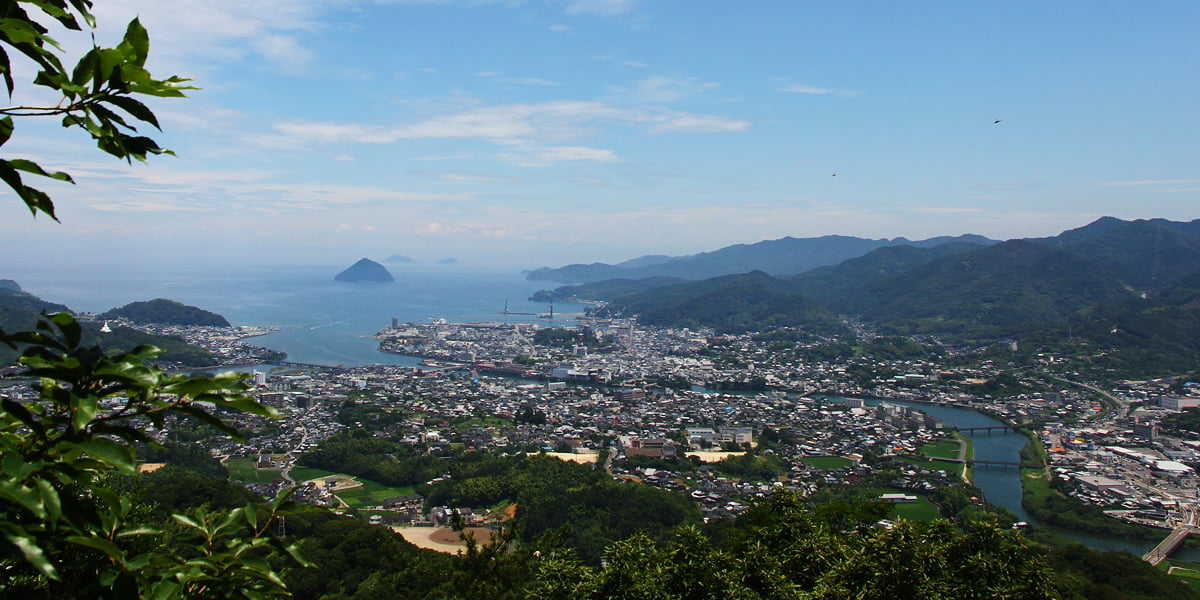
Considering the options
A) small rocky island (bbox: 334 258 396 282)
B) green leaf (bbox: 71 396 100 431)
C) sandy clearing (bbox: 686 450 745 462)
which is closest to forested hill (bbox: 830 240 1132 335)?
sandy clearing (bbox: 686 450 745 462)

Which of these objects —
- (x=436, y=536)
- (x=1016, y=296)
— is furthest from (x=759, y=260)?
(x=436, y=536)

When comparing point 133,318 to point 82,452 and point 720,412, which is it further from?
point 82,452

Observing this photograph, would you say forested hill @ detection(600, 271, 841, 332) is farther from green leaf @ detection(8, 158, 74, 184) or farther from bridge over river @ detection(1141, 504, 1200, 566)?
green leaf @ detection(8, 158, 74, 184)

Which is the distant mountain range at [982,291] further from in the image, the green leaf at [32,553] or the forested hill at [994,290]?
the green leaf at [32,553]

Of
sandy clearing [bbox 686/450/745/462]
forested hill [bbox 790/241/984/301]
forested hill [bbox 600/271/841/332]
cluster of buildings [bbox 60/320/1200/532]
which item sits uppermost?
forested hill [bbox 790/241/984/301]

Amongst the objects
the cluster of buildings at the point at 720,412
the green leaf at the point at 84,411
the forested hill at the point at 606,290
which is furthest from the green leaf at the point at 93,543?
the forested hill at the point at 606,290

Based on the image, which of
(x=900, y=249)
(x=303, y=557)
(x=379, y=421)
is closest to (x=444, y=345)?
(x=379, y=421)
